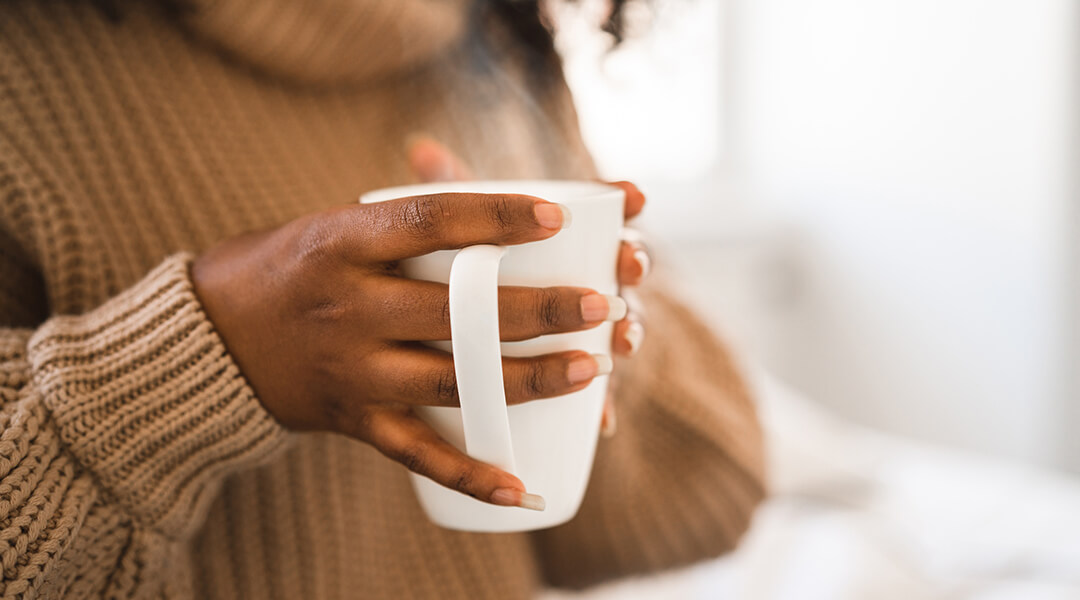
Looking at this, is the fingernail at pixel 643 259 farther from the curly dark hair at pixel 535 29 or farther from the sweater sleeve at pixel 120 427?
the curly dark hair at pixel 535 29

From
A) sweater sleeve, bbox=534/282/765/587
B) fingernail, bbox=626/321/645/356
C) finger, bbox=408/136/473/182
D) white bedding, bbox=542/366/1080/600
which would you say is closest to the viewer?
fingernail, bbox=626/321/645/356

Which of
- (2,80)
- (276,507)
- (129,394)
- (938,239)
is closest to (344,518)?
(276,507)

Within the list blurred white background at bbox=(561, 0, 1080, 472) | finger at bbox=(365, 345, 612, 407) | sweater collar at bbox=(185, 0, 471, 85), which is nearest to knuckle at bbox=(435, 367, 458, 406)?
finger at bbox=(365, 345, 612, 407)

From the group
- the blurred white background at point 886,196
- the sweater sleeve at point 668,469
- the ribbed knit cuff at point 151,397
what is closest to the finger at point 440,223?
the ribbed knit cuff at point 151,397

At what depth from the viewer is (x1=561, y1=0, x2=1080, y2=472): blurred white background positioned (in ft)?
5.06

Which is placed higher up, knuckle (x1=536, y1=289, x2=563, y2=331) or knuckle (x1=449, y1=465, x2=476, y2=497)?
knuckle (x1=536, y1=289, x2=563, y2=331)

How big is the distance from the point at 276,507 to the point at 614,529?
0.96ft

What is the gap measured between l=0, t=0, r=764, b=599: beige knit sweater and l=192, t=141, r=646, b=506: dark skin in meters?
0.04

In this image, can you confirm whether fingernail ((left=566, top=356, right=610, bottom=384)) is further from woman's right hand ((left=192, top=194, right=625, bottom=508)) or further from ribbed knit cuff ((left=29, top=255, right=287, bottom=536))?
ribbed knit cuff ((left=29, top=255, right=287, bottom=536))

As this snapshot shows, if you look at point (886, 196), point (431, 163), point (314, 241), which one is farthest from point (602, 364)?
point (886, 196)

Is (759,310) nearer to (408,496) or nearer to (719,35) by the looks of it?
(719,35)

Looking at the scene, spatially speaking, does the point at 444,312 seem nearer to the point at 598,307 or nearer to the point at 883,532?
the point at 598,307

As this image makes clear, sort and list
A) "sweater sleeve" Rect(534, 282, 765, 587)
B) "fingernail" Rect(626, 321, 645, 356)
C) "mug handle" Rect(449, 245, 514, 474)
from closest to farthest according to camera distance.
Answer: "mug handle" Rect(449, 245, 514, 474) < "fingernail" Rect(626, 321, 645, 356) < "sweater sleeve" Rect(534, 282, 765, 587)

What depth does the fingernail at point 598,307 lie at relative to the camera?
290 mm
